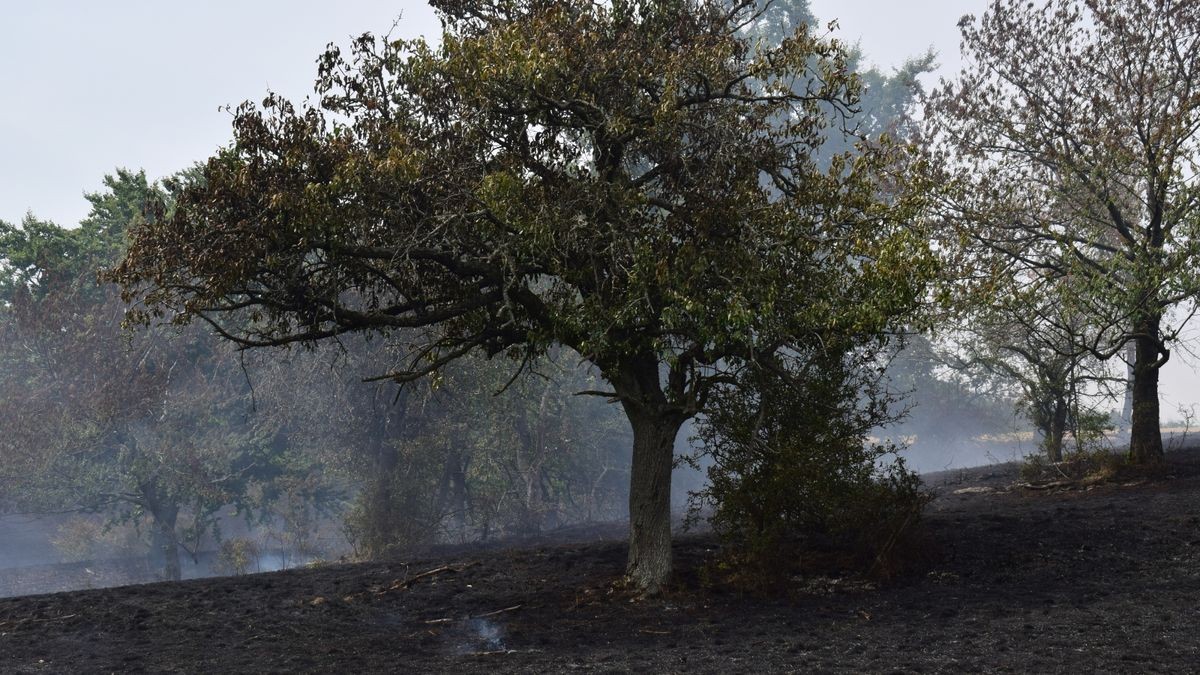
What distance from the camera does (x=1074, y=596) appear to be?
484 inches

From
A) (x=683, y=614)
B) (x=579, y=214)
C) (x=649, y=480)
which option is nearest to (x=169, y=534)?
(x=649, y=480)

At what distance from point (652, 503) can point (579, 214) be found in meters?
4.32

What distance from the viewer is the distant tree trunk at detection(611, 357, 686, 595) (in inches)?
544

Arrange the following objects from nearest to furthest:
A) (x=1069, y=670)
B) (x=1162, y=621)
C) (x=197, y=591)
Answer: (x=1069, y=670) → (x=1162, y=621) → (x=197, y=591)

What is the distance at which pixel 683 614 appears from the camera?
12.7 metres

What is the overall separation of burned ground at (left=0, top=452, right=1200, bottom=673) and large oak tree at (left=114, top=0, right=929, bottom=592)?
1.95 metres

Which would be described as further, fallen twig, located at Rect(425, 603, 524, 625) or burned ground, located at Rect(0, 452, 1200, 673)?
fallen twig, located at Rect(425, 603, 524, 625)

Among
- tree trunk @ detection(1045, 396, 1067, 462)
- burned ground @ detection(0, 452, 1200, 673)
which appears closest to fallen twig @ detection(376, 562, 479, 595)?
burned ground @ detection(0, 452, 1200, 673)

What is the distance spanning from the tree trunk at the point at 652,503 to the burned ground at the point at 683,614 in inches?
18.3

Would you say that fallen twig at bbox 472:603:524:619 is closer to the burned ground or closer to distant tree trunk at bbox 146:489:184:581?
the burned ground

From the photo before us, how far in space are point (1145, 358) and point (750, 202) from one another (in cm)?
1243

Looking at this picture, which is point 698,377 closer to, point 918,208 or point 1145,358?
point 918,208

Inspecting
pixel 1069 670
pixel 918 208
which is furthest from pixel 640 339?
pixel 1069 670

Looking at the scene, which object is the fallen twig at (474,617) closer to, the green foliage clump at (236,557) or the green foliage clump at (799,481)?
the green foliage clump at (799,481)
